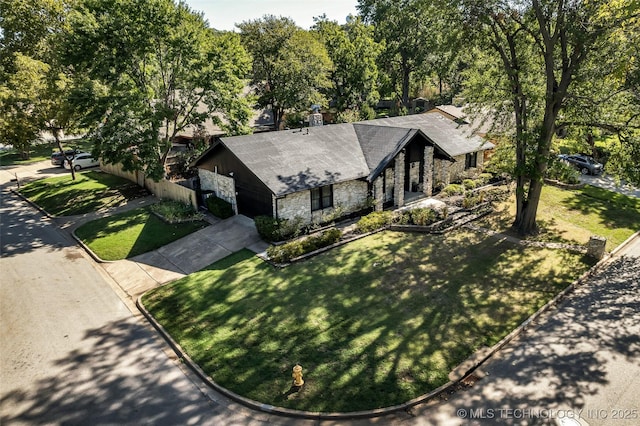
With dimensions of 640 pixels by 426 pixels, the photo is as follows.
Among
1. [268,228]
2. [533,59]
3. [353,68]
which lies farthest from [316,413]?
[353,68]

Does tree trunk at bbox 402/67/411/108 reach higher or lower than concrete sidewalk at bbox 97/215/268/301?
higher

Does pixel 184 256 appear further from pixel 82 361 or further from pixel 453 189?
pixel 453 189

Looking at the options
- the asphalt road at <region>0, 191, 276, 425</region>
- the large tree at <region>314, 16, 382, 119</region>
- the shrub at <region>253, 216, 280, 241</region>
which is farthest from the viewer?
the large tree at <region>314, 16, 382, 119</region>

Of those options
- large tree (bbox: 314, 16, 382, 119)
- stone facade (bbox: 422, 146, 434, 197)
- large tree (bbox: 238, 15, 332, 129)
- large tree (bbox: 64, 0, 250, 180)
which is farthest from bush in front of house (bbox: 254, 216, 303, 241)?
large tree (bbox: 314, 16, 382, 119)

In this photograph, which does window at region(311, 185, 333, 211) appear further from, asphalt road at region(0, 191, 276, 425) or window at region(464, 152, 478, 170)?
window at region(464, 152, 478, 170)

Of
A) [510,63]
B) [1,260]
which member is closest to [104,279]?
[1,260]
